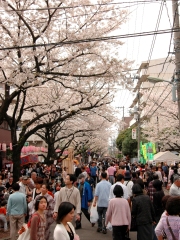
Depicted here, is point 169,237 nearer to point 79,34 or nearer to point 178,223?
point 178,223

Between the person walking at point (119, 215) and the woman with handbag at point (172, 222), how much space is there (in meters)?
2.60

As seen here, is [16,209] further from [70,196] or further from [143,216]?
[143,216]

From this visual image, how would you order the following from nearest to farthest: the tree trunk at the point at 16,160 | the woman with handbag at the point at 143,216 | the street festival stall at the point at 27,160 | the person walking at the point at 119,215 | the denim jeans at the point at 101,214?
1. the woman with handbag at the point at 143,216
2. the person walking at the point at 119,215
3. the denim jeans at the point at 101,214
4. the tree trunk at the point at 16,160
5. the street festival stall at the point at 27,160

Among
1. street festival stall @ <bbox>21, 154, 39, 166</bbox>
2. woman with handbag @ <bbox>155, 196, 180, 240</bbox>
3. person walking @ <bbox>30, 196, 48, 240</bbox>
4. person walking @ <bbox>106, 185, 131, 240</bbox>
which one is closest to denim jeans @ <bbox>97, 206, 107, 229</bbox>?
person walking @ <bbox>106, 185, 131, 240</bbox>

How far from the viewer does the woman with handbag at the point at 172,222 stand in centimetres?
479

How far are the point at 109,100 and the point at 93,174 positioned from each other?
4.86 metres

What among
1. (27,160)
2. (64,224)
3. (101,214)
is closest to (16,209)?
(101,214)

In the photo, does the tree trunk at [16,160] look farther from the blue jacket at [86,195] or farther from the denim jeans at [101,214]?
the denim jeans at [101,214]

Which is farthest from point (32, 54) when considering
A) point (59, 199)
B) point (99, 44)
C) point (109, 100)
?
point (109, 100)

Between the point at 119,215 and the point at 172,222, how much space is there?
279 cm

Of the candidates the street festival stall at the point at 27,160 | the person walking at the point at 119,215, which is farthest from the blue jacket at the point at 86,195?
the street festival stall at the point at 27,160

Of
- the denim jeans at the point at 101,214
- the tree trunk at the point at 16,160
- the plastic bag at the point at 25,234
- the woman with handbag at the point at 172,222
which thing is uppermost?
the tree trunk at the point at 16,160

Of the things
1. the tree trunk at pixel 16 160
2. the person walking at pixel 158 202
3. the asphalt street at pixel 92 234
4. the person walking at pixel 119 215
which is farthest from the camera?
the tree trunk at pixel 16 160

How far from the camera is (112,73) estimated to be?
13414mm
